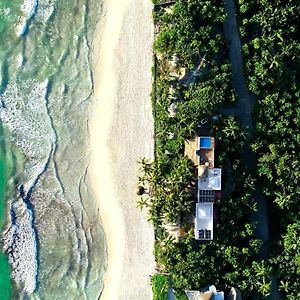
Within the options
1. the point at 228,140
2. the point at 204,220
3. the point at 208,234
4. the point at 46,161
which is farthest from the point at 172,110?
the point at 46,161

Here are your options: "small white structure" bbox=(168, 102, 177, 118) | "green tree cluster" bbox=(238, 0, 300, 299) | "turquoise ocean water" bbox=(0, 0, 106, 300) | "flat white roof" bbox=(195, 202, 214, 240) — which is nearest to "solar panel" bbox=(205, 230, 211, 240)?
"flat white roof" bbox=(195, 202, 214, 240)

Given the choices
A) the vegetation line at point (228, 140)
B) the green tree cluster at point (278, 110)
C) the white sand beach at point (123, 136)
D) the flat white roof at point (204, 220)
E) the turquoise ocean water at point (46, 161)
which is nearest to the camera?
the flat white roof at point (204, 220)

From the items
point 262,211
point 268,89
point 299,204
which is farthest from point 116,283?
point 268,89

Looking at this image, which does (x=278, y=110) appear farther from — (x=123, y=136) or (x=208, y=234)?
(x=123, y=136)

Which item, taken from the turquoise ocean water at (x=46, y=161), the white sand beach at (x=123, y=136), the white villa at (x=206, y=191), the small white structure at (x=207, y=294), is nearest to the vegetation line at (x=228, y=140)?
→ the small white structure at (x=207, y=294)

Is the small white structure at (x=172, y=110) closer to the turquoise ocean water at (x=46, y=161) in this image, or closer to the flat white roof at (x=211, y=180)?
the flat white roof at (x=211, y=180)

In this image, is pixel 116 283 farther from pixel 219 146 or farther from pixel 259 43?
pixel 259 43

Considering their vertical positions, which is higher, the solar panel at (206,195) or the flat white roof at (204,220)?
the solar panel at (206,195)
